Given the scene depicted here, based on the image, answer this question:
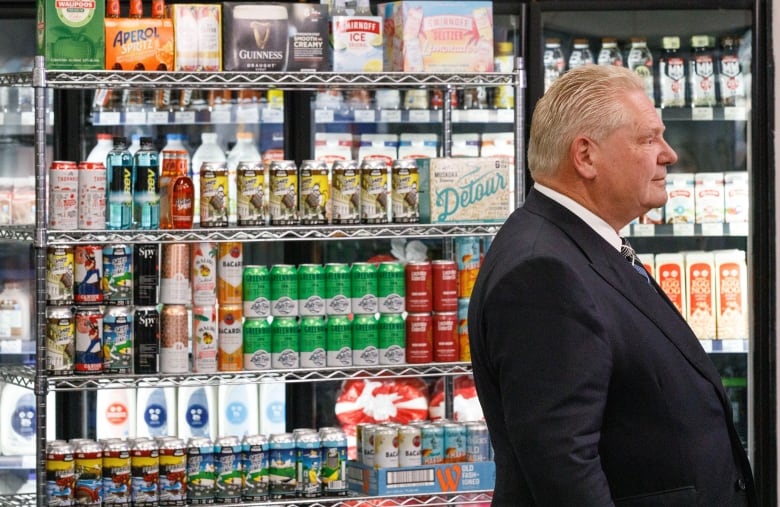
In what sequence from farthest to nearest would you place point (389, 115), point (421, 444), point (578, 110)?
point (389, 115), point (421, 444), point (578, 110)

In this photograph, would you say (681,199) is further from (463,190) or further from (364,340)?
(364,340)

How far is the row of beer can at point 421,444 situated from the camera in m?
3.66

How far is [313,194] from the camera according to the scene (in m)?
3.63

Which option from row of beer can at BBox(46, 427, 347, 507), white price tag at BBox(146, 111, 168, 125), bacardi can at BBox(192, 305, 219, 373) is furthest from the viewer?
white price tag at BBox(146, 111, 168, 125)

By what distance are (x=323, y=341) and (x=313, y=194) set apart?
46 cm

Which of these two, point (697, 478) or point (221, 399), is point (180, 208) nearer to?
point (221, 399)

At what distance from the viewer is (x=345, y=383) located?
454cm

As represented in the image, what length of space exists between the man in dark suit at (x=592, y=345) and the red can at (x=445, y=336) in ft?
5.39

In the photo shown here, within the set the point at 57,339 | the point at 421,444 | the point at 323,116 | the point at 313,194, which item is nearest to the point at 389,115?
the point at 323,116

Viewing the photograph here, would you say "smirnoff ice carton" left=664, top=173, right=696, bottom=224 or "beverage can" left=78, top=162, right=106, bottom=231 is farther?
"smirnoff ice carton" left=664, top=173, right=696, bottom=224

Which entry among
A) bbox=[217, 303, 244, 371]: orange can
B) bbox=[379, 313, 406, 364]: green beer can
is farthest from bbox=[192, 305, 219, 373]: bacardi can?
bbox=[379, 313, 406, 364]: green beer can

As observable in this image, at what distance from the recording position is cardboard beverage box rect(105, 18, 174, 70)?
140 inches

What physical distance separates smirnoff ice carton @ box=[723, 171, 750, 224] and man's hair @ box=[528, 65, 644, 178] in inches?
110

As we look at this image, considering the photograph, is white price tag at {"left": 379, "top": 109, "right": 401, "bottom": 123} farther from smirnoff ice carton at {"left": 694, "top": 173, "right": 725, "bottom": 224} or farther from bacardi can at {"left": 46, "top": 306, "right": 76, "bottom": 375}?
bacardi can at {"left": 46, "top": 306, "right": 76, "bottom": 375}
